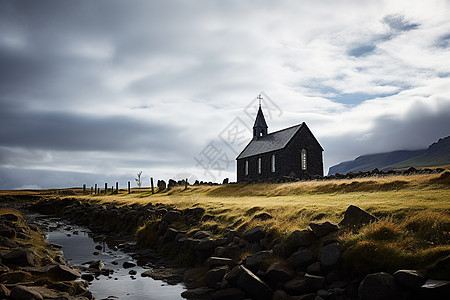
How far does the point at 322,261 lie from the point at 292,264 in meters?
1.23

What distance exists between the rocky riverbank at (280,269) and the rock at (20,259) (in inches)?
195

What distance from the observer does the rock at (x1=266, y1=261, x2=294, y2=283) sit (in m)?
11.0

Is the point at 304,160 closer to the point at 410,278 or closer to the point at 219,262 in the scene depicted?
the point at 219,262

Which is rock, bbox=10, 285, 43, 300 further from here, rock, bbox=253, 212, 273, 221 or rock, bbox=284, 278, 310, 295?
rock, bbox=253, 212, 273, 221

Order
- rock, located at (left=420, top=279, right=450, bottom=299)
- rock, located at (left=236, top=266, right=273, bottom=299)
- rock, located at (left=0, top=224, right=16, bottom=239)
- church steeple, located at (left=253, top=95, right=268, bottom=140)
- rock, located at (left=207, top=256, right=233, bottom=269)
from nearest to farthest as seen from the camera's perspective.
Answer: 1. rock, located at (left=420, top=279, right=450, bottom=299)
2. rock, located at (left=236, top=266, right=273, bottom=299)
3. rock, located at (left=207, top=256, right=233, bottom=269)
4. rock, located at (left=0, top=224, right=16, bottom=239)
5. church steeple, located at (left=253, top=95, right=268, bottom=140)

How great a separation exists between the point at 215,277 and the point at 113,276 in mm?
4982

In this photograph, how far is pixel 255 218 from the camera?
16875 millimetres

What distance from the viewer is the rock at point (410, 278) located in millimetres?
8305

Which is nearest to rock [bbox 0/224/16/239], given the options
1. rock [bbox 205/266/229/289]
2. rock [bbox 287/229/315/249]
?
rock [bbox 205/266/229/289]

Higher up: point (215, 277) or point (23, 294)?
point (23, 294)

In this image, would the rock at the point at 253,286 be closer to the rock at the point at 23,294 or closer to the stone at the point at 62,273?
the rock at the point at 23,294

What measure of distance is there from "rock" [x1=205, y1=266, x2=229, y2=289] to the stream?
1.13 m

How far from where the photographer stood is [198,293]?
12.3 meters

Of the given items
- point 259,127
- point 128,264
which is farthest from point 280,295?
point 259,127
